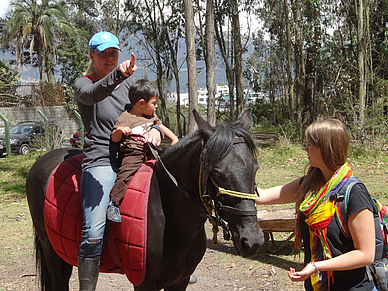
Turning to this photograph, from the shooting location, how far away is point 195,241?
3.07 m

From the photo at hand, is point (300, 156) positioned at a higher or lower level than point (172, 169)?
lower

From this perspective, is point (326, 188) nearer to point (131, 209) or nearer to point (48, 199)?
point (131, 209)

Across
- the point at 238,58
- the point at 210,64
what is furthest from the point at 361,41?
the point at 238,58

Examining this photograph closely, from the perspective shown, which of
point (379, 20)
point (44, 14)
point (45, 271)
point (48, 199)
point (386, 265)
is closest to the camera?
point (386, 265)

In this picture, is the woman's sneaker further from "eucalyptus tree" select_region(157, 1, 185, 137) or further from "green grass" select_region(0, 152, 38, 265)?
"eucalyptus tree" select_region(157, 1, 185, 137)

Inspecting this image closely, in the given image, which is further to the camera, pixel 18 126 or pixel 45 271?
pixel 18 126

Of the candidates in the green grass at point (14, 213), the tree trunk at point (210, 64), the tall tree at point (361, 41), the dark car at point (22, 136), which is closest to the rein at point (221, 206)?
the green grass at point (14, 213)

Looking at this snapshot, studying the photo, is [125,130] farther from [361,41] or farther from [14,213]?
[361,41]

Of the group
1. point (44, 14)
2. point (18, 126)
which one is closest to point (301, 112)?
point (18, 126)

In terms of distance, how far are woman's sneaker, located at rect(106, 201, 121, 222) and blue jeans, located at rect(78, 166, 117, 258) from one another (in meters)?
0.07

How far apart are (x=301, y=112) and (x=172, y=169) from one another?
15.8 metres

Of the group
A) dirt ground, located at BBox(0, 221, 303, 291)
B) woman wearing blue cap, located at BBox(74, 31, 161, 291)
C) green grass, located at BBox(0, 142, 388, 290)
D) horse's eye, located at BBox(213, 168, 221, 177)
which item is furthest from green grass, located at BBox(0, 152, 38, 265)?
horse's eye, located at BBox(213, 168, 221, 177)

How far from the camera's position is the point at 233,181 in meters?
2.38

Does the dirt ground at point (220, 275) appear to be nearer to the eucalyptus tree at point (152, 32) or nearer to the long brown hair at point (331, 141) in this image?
the long brown hair at point (331, 141)
